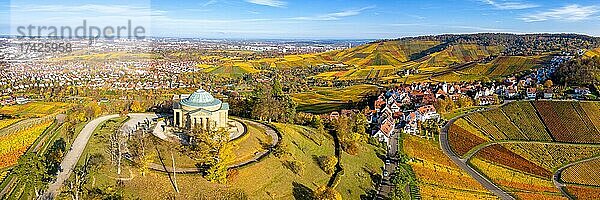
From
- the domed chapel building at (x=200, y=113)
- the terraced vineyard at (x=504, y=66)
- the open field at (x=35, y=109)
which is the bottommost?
the open field at (x=35, y=109)

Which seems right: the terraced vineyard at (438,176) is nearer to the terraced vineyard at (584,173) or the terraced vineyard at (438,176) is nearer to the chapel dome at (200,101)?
the terraced vineyard at (584,173)

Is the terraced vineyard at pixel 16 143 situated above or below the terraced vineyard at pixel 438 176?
above

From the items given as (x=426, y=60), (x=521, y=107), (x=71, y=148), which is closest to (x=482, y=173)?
(x=521, y=107)

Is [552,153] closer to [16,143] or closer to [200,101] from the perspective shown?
[200,101]

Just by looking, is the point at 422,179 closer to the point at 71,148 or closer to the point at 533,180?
the point at 533,180

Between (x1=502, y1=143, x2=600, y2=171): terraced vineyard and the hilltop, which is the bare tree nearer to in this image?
(x1=502, y1=143, x2=600, y2=171): terraced vineyard

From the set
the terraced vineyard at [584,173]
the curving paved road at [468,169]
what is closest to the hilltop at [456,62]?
the curving paved road at [468,169]
